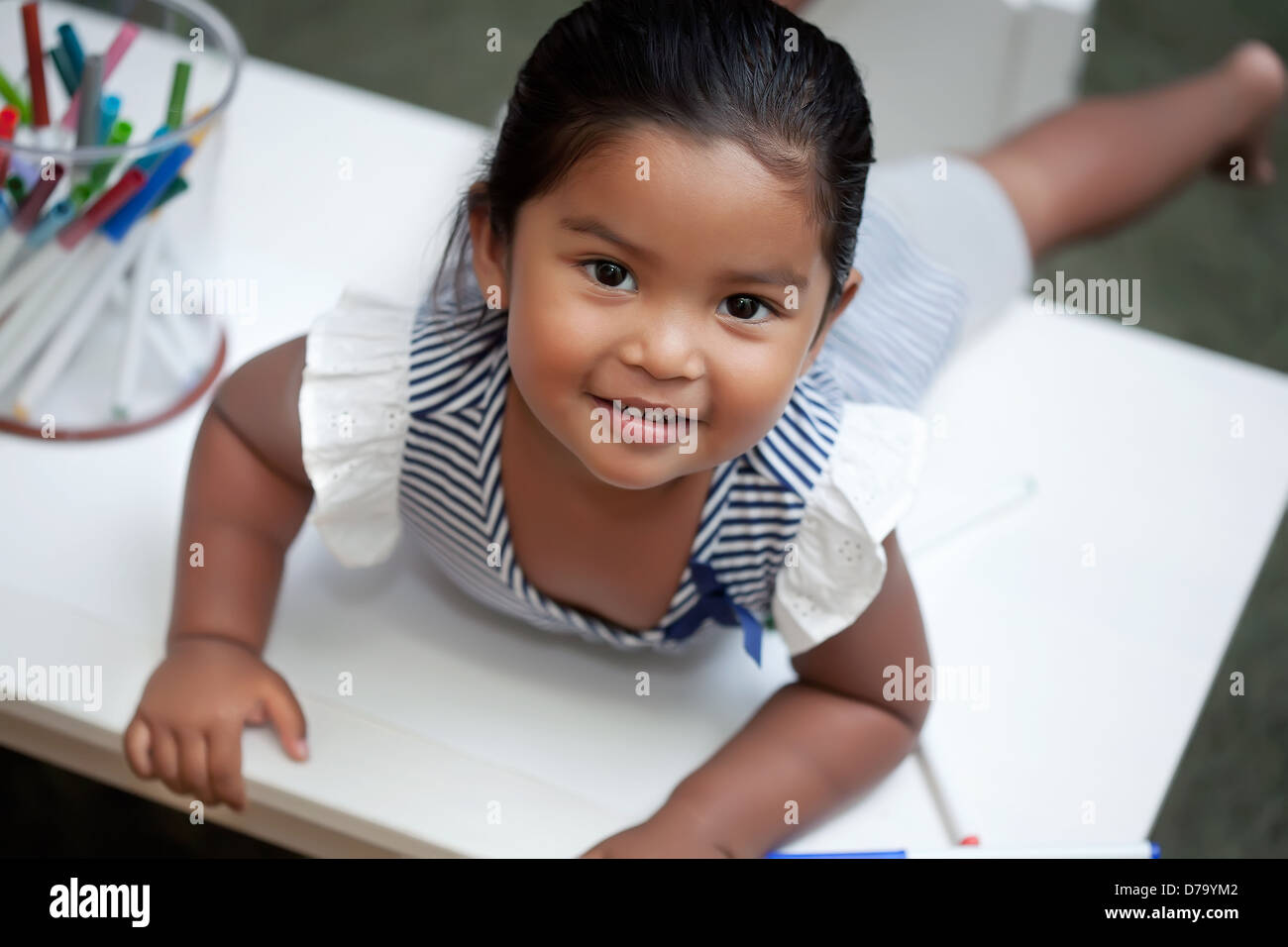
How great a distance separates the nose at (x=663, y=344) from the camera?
543 mm

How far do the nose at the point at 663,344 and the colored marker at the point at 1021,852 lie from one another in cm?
23

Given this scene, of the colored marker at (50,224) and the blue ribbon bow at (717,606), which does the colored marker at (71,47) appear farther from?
the blue ribbon bow at (717,606)

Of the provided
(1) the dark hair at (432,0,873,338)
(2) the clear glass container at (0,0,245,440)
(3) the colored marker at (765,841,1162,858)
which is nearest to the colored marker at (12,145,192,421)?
(2) the clear glass container at (0,0,245,440)

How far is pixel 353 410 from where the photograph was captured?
653 millimetres

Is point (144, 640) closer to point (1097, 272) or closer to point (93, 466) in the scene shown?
point (93, 466)

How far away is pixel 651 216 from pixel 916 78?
66cm

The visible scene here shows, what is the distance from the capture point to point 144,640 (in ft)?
2.27

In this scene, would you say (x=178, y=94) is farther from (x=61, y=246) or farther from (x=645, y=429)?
(x=645, y=429)

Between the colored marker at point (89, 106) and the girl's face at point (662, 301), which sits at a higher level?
the colored marker at point (89, 106)

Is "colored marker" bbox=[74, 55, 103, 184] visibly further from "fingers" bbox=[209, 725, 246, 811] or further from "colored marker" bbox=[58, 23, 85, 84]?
"fingers" bbox=[209, 725, 246, 811]

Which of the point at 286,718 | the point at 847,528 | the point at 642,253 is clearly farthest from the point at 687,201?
the point at 286,718

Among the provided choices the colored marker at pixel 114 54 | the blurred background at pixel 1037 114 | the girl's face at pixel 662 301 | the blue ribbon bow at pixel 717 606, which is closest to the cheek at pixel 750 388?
the girl's face at pixel 662 301

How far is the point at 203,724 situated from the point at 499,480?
16 centimetres

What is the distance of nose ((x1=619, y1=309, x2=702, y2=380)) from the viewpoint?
0.54 m
